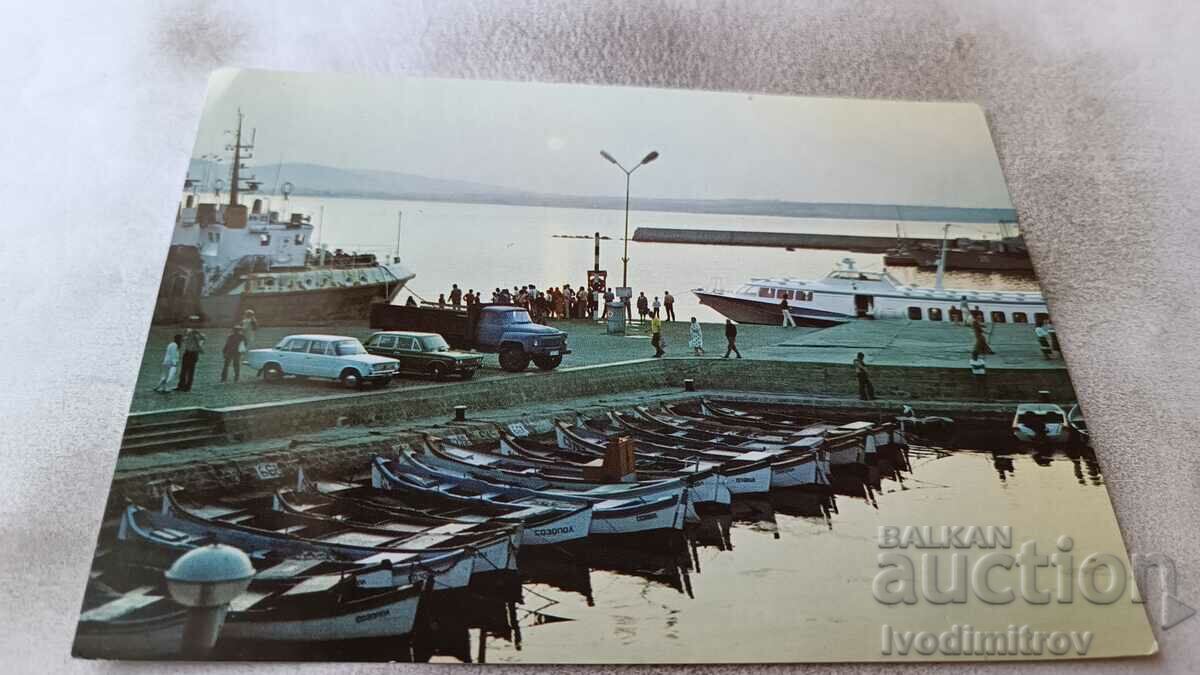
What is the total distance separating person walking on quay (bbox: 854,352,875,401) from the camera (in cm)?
265

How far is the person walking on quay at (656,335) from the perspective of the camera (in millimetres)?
2682

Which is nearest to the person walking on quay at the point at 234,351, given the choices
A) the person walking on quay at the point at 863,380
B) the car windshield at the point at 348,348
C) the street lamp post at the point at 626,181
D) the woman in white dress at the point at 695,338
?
the car windshield at the point at 348,348

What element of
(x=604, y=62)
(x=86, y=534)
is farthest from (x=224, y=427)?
(x=604, y=62)

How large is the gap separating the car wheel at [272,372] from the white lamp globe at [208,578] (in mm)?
520

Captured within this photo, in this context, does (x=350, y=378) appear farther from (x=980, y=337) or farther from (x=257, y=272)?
(x=980, y=337)

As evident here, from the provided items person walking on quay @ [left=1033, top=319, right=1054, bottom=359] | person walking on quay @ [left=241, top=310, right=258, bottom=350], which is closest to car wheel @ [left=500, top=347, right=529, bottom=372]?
person walking on quay @ [left=241, top=310, right=258, bottom=350]

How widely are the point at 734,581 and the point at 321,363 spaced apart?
1.26 m

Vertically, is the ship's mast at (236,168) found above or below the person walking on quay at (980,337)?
above

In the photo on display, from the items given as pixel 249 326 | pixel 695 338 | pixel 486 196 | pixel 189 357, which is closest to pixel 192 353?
pixel 189 357

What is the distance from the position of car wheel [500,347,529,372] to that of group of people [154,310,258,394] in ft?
2.30

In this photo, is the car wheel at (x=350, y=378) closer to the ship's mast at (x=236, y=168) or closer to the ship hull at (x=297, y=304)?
the ship hull at (x=297, y=304)

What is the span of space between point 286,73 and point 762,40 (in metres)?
1.60

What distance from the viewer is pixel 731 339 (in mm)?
2723

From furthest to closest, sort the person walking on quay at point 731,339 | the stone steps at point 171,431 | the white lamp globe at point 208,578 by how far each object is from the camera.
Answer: the person walking on quay at point 731,339 < the stone steps at point 171,431 < the white lamp globe at point 208,578
